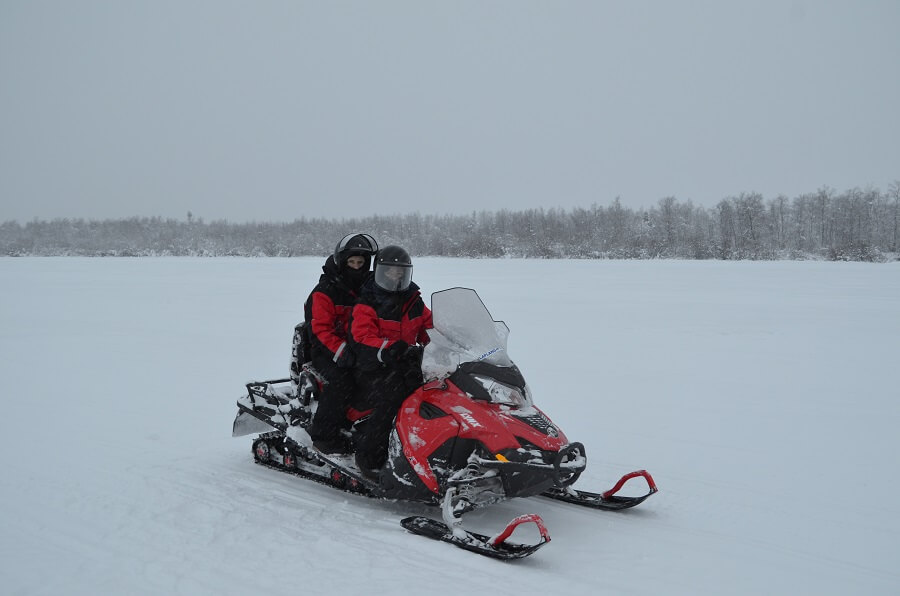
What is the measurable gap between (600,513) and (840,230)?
7261 cm

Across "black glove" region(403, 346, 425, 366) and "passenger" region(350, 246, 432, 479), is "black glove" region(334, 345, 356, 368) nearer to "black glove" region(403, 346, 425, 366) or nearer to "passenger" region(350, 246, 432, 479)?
"passenger" region(350, 246, 432, 479)

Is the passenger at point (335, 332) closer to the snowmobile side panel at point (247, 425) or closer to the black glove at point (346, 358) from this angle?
the black glove at point (346, 358)

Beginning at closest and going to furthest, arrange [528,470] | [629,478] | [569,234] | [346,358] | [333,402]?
[528,470], [629,478], [346,358], [333,402], [569,234]

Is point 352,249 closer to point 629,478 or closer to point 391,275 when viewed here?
point 391,275

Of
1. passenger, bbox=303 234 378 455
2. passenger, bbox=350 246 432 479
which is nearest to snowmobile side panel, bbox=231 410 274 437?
passenger, bbox=303 234 378 455

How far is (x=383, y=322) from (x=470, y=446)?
3.44 ft

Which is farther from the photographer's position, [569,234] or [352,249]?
[569,234]

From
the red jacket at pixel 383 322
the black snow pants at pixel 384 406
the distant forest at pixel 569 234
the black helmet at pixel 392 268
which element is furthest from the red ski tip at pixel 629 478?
the distant forest at pixel 569 234

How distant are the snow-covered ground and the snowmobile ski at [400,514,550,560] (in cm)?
6

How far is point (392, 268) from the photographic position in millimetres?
4352

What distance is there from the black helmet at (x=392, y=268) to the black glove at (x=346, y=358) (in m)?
0.50

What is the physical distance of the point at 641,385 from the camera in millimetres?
8031

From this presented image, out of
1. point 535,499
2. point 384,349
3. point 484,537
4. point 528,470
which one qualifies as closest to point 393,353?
point 384,349

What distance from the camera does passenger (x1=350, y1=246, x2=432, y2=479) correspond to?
4145 millimetres
